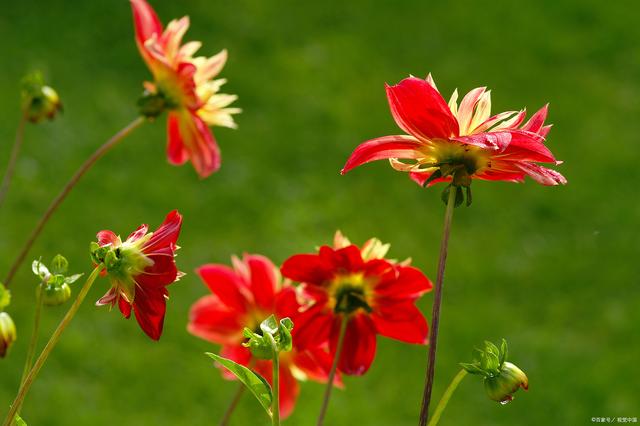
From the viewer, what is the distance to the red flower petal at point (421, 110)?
24.5 inches

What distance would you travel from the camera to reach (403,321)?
28.9 inches

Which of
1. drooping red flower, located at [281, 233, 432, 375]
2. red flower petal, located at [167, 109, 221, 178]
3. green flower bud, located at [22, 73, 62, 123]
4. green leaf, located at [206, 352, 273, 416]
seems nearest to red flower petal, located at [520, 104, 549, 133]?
drooping red flower, located at [281, 233, 432, 375]

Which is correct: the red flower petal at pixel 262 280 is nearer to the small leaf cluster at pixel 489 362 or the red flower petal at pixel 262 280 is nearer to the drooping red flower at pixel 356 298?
the drooping red flower at pixel 356 298

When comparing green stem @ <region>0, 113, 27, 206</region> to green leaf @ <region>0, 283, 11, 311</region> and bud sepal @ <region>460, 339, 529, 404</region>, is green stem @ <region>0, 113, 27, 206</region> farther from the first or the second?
bud sepal @ <region>460, 339, 529, 404</region>

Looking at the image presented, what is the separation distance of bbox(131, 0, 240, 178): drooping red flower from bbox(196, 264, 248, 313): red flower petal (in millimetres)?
127

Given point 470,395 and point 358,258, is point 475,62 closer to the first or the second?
point 470,395

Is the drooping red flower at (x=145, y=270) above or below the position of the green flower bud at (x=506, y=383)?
below

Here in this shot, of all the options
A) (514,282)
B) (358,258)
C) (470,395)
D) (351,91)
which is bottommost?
(358,258)

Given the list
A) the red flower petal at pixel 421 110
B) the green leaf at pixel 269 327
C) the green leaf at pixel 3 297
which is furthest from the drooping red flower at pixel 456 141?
the green leaf at pixel 3 297

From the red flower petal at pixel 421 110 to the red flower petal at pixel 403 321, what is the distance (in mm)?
136

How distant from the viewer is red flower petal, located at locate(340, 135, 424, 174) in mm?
613

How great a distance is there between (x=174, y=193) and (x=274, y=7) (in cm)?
111

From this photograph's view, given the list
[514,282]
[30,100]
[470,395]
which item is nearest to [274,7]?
[514,282]

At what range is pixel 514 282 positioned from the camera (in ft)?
8.32
